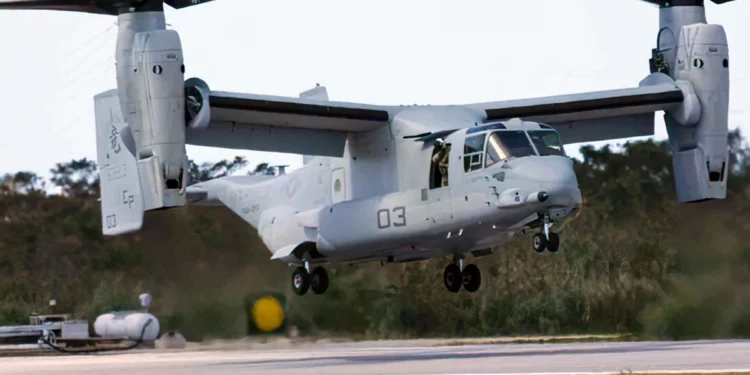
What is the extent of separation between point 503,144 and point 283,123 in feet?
16.2

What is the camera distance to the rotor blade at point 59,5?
22.6m

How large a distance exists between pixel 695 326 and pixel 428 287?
19.5ft

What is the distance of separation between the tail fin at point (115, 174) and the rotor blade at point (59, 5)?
6.99ft

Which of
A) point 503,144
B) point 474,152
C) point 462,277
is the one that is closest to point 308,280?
point 462,277

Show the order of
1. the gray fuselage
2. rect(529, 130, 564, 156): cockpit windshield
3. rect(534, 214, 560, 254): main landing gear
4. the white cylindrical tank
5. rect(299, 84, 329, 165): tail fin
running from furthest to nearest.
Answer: the white cylindrical tank → rect(299, 84, 329, 165): tail fin → rect(529, 130, 564, 156): cockpit windshield → rect(534, 214, 560, 254): main landing gear → the gray fuselage

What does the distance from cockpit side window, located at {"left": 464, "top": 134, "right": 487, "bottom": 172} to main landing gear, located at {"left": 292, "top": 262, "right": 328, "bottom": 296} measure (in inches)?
184

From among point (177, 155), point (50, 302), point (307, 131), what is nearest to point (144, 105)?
point (177, 155)

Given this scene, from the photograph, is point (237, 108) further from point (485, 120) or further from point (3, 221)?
point (3, 221)

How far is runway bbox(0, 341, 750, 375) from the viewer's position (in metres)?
19.2

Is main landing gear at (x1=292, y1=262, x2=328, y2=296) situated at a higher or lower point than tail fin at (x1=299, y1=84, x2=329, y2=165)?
lower

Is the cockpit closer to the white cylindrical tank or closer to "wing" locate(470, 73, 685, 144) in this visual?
"wing" locate(470, 73, 685, 144)

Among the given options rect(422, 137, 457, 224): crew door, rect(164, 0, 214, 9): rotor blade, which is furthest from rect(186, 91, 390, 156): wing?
rect(422, 137, 457, 224): crew door

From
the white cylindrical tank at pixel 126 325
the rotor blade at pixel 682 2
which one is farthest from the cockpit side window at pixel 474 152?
the white cylindrical tank at pixel 126 325

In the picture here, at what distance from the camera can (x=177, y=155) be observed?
22.4 metres
